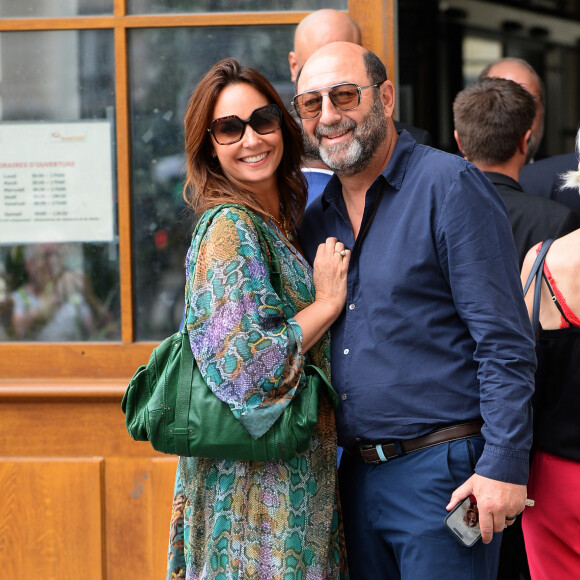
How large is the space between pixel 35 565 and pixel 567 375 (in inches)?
88.0

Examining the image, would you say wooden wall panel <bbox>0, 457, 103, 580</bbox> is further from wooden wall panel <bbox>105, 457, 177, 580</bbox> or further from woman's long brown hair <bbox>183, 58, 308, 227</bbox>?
woman's long brown hair <bbox>183, 58, 308, 227</bbox>

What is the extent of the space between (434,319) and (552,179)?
5.95 ft

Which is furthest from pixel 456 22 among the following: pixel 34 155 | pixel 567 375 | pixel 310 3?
pixel 567 375

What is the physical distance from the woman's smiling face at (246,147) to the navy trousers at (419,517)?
32.7 inches

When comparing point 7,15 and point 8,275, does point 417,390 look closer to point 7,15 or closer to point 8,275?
point 8,275

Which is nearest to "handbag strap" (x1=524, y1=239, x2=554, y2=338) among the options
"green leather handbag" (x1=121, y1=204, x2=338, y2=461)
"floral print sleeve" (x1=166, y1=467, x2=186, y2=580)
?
"green leather handbag" (x1=121, y1=204, x2=338, y2=461)

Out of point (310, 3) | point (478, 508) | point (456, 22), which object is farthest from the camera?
point (456, 22)

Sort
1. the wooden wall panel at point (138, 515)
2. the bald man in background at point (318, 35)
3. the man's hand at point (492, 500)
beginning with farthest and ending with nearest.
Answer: the wooden wall panel at point (138, 515) → the bald man in background at point (318, 35) → the man's hand at point (492, 500)

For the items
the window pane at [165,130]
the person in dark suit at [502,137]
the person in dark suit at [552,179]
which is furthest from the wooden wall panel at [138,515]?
the person in dark suit at [552,179]

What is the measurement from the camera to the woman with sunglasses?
2018mm

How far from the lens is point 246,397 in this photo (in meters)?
2.00

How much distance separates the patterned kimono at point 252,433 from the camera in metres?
2.01

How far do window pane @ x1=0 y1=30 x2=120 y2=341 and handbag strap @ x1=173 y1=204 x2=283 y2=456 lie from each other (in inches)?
53.4

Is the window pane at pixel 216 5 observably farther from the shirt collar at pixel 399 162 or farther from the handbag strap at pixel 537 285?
the handbag strap at pixel 537 285
